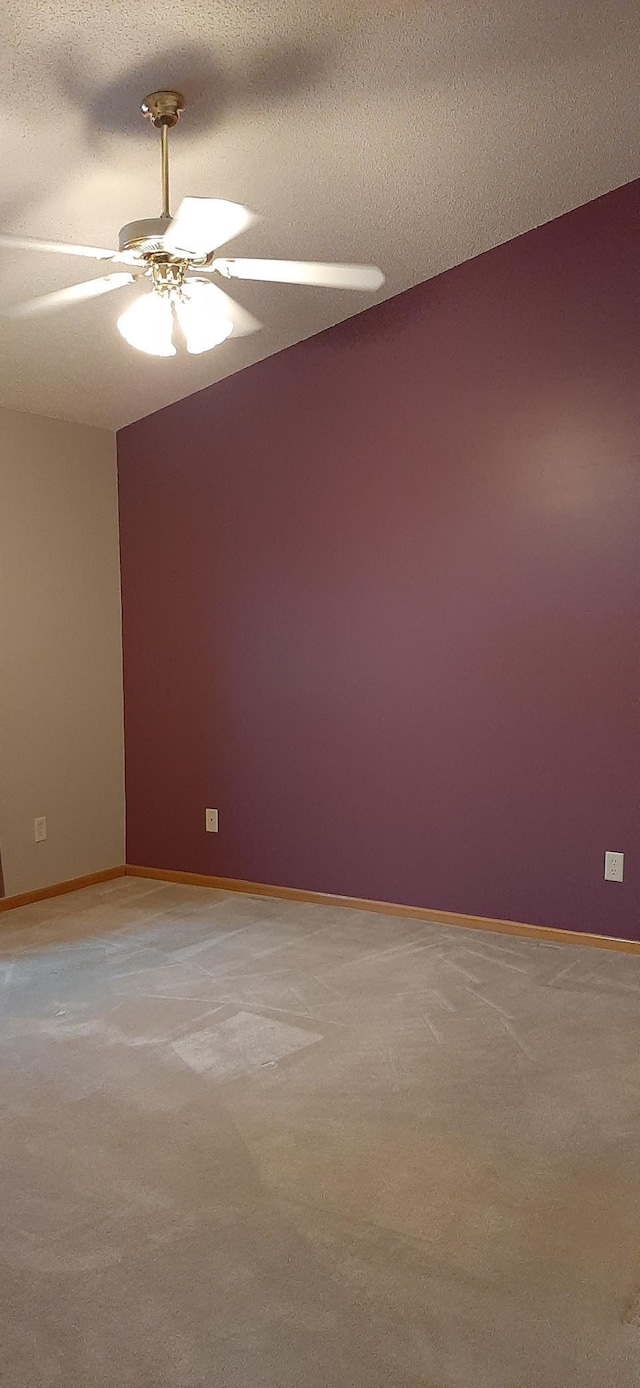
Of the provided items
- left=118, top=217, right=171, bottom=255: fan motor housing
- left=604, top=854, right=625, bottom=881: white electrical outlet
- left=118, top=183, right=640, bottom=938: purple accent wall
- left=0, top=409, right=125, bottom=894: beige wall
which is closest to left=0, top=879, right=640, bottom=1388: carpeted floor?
left=604, top=854, right=625, bottom=881: white electrical outlet

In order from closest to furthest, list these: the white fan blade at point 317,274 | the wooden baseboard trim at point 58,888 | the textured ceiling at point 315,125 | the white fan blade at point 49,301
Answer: the textured ceiling at point 315,125 < the white fan blade at point 49,301 < the white fan blade at point 317,274 < the wooden baseboard trim at point 58,888

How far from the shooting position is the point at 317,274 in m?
3.62

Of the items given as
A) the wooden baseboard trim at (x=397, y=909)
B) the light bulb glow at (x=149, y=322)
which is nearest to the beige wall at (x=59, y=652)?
the wooden baseboard trim at (x=397, y=909)

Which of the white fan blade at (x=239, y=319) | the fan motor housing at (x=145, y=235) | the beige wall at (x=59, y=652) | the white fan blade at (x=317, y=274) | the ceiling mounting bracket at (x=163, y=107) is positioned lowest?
the beige wall at (x=59, y=652)

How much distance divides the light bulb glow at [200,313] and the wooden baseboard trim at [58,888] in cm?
251

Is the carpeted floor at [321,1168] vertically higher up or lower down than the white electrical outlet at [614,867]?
lower down

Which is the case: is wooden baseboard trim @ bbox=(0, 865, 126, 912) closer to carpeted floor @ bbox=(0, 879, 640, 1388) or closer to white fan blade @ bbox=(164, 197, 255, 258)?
carpeted floor @ bbox=(0, 879, 640, 1388)

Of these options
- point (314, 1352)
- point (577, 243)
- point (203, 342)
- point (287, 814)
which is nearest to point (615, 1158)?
point (314, 1352)

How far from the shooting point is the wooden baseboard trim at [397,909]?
3561mm

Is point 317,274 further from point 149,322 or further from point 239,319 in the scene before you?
point 149,322

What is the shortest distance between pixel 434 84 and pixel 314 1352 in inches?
108

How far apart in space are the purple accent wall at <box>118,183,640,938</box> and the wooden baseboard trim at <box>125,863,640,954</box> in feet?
0.12

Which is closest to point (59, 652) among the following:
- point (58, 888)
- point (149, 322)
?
point (58, 888)

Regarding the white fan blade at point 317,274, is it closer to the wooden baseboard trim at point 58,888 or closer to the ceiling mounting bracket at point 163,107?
the ceiling mounting bracket at point 163,107
